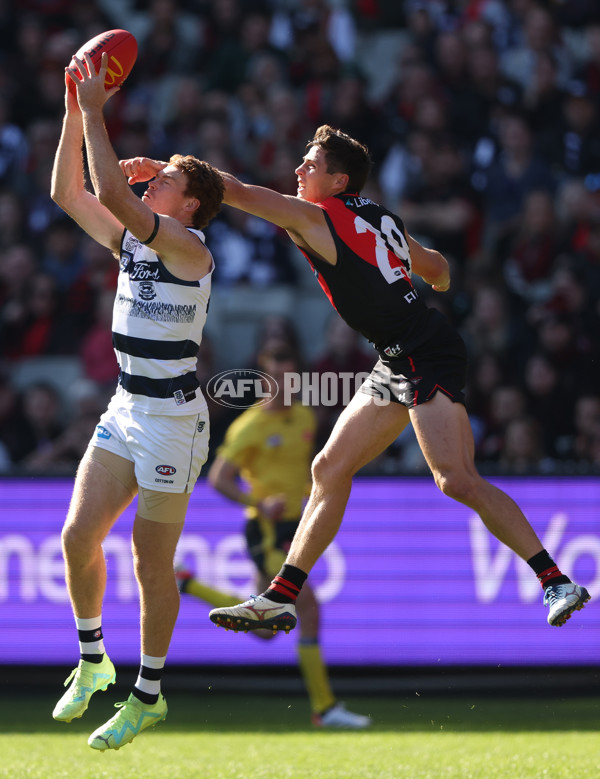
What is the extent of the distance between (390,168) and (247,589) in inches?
198

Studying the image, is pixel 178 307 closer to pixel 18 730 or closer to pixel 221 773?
pixel 221 773

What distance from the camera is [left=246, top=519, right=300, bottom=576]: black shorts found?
8.44 metres

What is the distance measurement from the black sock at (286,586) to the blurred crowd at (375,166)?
3.53 m

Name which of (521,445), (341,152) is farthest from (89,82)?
(521,445)

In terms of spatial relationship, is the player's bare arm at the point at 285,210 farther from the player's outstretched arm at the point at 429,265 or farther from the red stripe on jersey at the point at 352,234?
the player's outstretched arm at the point at 429,265

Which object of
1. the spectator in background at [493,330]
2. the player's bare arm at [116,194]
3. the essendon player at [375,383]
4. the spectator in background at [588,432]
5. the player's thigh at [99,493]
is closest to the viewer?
the player's bare arm at [116,194]

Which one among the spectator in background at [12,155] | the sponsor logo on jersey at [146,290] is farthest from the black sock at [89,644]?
the spectator in background at [12,155]

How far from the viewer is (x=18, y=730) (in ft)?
26.6

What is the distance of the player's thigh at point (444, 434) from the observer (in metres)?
5.62

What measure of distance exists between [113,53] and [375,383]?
6.48ft

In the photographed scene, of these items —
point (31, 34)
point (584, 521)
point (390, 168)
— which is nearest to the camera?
point (584, 521)

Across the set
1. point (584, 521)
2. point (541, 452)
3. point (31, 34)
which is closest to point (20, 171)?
point (31, 34)

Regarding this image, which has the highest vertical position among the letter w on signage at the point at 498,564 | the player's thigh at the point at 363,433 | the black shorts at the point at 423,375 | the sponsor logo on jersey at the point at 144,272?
the sponsor logo on jersey at the point at 144,272

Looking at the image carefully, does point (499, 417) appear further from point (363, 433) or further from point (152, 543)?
point (152, 543)
